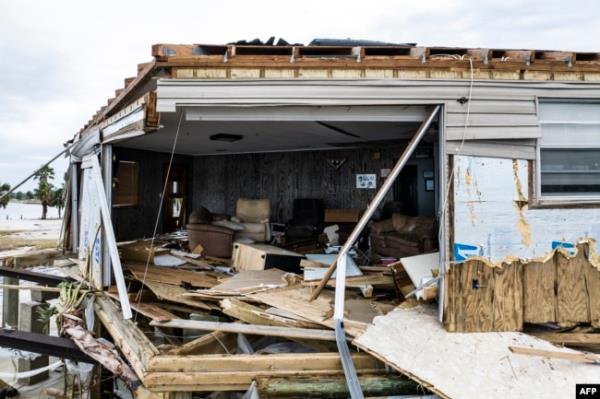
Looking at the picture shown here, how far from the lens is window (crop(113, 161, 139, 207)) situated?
8.25m

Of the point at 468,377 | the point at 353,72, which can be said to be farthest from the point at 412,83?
the point at 468,377

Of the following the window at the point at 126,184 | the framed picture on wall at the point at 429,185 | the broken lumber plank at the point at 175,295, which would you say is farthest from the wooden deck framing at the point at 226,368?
the window at the point at 126,184

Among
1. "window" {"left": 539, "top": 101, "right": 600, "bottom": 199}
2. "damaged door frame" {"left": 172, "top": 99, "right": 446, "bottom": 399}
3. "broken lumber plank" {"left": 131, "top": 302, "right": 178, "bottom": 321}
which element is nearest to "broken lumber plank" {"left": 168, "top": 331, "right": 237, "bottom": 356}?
"broken lumber plank" {"left": 131, "top": 302, "right": 178, "bottom": 321}

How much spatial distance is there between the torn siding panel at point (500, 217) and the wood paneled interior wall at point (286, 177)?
14.4 ft

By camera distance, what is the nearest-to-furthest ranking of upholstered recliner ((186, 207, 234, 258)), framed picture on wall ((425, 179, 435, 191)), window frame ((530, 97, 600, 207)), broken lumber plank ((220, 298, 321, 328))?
1. broken lumber plank ((220, 298, 321, 328))
2. window frame ((530, 97, 600, 207))
3. upholstered recliner ((186, 207, 234, 258))
4. framed picture on wall ((425, 179, 435, 191))

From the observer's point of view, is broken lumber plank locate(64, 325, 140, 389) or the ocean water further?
the ocean water

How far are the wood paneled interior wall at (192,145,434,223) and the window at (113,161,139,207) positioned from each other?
5.98ft

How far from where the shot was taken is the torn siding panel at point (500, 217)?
11.7ft

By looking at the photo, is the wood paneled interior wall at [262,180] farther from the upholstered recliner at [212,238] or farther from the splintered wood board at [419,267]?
the splintered wood board at [419,267]

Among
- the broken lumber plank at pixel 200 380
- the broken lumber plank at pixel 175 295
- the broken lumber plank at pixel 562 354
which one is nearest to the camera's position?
the broken lumber plank at pixel 562 354

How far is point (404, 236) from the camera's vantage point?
237 inches

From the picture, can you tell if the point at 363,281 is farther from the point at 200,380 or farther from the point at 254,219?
the point at 254,219

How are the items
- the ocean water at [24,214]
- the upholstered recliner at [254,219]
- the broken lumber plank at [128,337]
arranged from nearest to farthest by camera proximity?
the broken lumber plank at [128,337]
the upholstered recliner at [254,219]
the ocean water at [24,214]

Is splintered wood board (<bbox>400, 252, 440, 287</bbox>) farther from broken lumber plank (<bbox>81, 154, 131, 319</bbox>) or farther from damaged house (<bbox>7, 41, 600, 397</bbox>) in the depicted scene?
broken lumber plank (<bbox>81, 154, 131, 319</bbox>)
